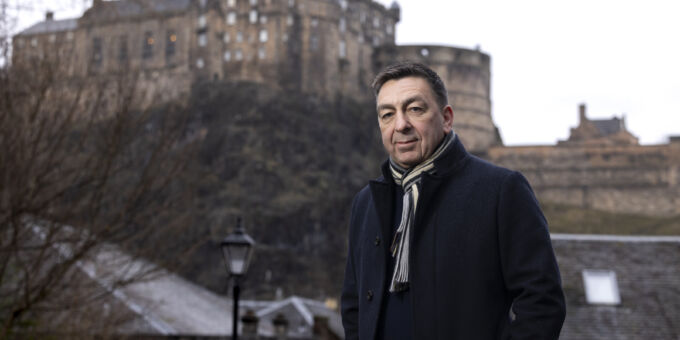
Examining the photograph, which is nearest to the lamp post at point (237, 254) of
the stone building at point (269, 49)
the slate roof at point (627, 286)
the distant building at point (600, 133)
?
the slate roof at point (627, 286)

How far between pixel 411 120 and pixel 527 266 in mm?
685

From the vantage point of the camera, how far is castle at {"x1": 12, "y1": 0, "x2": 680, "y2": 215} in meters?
65.2

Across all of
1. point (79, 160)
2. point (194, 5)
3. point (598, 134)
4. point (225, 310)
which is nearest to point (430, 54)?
point (598, 134)

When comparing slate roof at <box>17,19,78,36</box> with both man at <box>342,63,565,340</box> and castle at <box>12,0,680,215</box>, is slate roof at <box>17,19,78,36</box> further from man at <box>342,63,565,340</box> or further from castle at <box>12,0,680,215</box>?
castle at <box>12,0,680,215</box>

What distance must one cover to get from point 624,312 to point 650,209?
169 ft

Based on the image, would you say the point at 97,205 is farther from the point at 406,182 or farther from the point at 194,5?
the point at 194,5

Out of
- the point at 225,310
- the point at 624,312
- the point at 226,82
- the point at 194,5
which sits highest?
the point at 194,5

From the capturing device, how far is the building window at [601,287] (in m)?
17.1

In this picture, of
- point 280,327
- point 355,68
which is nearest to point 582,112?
point 355,68

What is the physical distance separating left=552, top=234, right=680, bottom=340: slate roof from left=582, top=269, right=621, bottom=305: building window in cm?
12

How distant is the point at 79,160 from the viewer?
10.6 metres

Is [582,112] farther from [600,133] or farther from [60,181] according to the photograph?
[60,181]

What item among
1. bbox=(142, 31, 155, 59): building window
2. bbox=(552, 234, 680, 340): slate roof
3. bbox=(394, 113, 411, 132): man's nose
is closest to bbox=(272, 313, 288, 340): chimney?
bbox=(552, 234, 680, 340): slate roof

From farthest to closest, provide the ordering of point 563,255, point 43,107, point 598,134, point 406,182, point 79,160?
point 598,134, point 563,255, point 79,160, point 43,107, point 406,182
